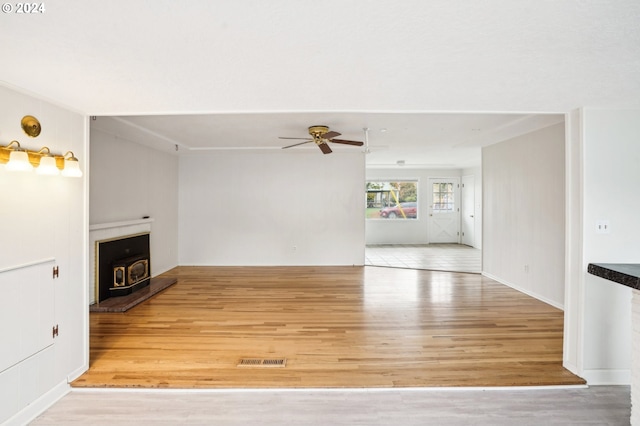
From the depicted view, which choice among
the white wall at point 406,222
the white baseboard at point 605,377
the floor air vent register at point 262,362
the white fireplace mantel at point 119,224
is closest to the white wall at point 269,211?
the white fireplace mantel at point 119,224

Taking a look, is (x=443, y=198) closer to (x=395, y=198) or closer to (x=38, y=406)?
(x=395, y=198)

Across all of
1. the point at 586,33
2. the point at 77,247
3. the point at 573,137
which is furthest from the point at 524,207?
the point at 77,247

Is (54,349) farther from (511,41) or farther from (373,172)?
(373,172)

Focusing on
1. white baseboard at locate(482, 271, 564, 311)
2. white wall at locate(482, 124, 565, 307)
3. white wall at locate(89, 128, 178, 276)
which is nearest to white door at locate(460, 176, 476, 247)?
white wall at locate(482, 124, 565, 307)

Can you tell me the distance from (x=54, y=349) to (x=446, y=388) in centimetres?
297

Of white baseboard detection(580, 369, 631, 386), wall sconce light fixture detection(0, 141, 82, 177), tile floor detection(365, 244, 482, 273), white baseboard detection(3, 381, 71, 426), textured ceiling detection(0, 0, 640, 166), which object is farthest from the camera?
tile floor detection(365, 244, 482, 273)

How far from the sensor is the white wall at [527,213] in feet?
13.6

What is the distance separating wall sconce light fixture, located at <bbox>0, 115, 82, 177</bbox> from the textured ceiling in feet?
0.81

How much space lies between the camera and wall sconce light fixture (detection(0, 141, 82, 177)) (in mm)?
1867

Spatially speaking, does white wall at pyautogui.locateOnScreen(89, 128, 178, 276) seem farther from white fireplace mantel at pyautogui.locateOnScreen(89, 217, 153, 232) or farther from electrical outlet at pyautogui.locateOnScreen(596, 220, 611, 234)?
electrical outlet at pyautogui.locateOnScreen(596, 220, 611, 234)

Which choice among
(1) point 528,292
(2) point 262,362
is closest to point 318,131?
(2) point 262,362

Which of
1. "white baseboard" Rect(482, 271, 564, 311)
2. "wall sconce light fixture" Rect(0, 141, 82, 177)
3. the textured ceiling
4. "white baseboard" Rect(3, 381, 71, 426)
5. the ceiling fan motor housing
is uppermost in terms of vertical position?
the ceiling fan motor housing

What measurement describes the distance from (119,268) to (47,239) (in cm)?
246

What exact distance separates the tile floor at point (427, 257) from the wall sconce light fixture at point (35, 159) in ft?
18.9
